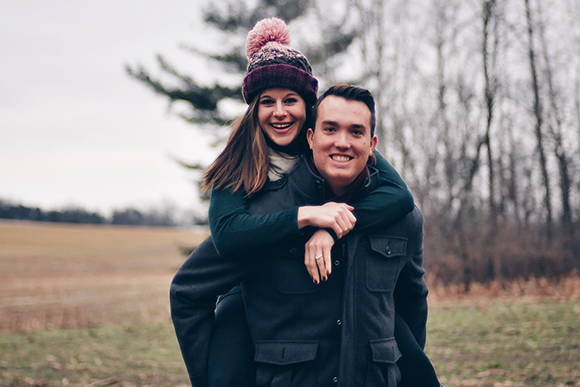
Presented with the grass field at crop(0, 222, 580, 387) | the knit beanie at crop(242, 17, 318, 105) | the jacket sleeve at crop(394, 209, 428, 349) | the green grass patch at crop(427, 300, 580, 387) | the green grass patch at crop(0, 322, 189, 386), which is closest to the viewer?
the jacket sleeve at crop(394, 209, 428, 349)

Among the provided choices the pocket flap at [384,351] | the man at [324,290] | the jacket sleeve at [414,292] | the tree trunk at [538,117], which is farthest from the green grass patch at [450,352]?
the tree trunk at [538,117]

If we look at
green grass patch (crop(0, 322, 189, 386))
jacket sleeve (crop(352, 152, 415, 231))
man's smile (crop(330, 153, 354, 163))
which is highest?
man's smile (crop(330, 153, 354, 163))

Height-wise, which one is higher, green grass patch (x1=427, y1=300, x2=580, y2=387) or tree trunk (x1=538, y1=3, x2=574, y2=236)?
tree trunk (x1=538, y1=3, x2=574, y2=236)

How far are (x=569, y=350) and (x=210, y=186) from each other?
19.7ft

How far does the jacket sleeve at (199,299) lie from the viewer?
2654 millimetres

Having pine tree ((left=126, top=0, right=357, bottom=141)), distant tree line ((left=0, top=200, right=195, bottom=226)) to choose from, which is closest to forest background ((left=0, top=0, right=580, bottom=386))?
pine tree ((left=126, top=0, right=357, bottom=141))

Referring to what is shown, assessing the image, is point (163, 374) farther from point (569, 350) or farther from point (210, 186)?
point (210, 186)

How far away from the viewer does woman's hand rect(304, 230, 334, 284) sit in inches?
94.6

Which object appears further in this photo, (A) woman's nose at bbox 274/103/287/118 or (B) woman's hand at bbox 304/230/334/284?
(A) woman's nose at bbox 274/103/287/118

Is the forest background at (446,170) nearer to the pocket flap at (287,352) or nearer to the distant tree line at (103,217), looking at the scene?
the pocket flap at (287,352)

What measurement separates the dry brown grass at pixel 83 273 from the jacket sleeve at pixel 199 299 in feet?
41.2

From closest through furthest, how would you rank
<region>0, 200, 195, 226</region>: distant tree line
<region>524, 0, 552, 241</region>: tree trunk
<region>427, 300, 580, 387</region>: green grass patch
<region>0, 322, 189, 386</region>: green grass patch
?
<region>427, 300, 580, 387</region>: green grass patch < <region>0, 322, 189, 386</region>: green grass patch < <region>524, 0, 552, 241</region>: tree trunk < <region>0, 200, 195, 226</region>: distant tree line

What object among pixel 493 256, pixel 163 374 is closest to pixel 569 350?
pixel 163 374

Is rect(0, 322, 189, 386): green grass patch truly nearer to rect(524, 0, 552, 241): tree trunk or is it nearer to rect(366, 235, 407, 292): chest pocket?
rect(366, 235, 407, 292): chest pocket
